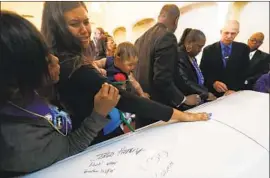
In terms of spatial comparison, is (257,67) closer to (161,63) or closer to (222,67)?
(222,67)

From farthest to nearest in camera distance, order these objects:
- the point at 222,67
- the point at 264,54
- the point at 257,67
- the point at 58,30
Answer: the point at 264,54, the point at 257,67, the point at 222,67, the point at 58,30

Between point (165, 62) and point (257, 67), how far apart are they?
0.82 meters

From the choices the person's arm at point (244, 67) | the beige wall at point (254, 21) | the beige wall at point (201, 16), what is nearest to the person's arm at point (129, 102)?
the person's arm at point (244, 67)

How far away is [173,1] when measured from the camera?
1.98m

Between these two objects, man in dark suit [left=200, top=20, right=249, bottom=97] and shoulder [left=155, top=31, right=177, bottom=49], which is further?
man in dark suit [left=200, top=20, right=249, bottom=97]

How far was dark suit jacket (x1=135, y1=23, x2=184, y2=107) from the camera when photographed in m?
1.35

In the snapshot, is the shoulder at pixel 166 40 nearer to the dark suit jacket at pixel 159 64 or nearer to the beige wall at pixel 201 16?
the dark suit jacket at pixel 159 64

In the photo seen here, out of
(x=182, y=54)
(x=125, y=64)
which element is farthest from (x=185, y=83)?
(x=125, y=64)

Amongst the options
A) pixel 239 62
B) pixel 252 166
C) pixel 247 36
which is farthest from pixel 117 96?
pixel 247 36

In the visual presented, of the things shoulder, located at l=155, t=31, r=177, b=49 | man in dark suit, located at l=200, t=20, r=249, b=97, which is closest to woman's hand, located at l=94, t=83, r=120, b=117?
shoulder, located at l=155, t=31, r=177, b=49

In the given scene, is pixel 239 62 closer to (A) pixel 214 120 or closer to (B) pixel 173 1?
(B) pixel 173 1

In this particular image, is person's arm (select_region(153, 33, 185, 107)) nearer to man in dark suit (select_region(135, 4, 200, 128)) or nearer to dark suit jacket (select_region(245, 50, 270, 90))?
man in dark suit (select_region(135, 4, 200, 128))

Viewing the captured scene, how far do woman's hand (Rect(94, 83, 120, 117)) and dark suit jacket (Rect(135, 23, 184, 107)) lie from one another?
64cm

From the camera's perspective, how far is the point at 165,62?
1.36m
